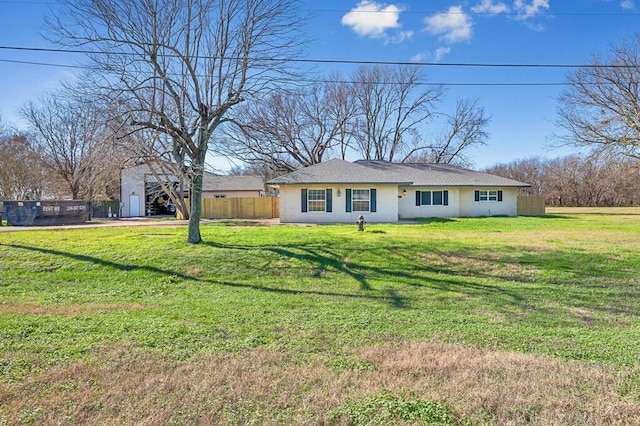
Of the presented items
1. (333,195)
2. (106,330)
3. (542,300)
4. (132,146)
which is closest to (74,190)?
(333,195)

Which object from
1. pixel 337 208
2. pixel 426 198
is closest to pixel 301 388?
pixel 337 208

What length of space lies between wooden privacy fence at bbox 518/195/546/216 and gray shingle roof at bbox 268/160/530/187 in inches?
169

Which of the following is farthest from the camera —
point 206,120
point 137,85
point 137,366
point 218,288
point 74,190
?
point 74,190

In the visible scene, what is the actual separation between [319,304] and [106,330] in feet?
10.2

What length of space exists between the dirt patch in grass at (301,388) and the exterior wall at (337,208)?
1715 cm

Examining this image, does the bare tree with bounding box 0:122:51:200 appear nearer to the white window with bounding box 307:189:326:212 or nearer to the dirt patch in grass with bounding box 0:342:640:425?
the white window with bounding box 307:189:326:212

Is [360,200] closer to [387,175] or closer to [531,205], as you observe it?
[387,175]

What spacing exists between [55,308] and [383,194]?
57.0 ft

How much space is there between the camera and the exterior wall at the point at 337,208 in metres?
21.3

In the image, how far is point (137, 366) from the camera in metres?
3.78

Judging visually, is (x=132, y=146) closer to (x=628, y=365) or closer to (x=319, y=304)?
(x=319, y=304)

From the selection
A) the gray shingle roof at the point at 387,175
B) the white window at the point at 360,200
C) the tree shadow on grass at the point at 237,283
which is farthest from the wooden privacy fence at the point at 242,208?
the tree shadow on grass at the point at 237,283

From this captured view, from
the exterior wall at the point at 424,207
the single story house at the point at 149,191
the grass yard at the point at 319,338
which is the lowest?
the grass yard at the point at 319,338

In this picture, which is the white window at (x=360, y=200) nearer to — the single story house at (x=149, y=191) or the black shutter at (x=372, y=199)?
the black shutter at (x=372, y=199)
